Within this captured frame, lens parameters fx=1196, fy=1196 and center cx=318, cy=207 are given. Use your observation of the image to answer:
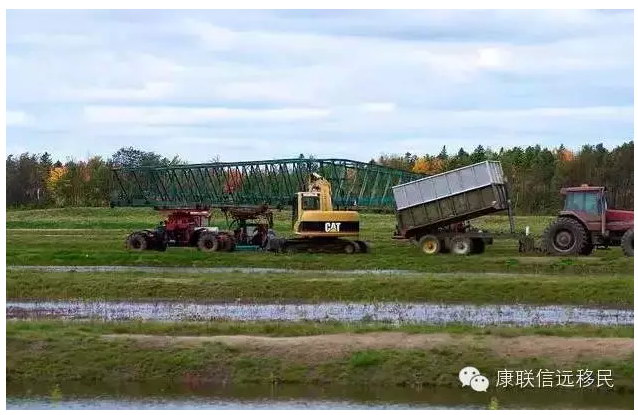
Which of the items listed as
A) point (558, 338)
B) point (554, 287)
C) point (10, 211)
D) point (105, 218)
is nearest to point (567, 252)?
point (554, 287)

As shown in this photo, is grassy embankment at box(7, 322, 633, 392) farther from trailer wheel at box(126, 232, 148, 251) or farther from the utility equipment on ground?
trailer wheel at box(126, 232, 148, 251)

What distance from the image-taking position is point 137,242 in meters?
51.0

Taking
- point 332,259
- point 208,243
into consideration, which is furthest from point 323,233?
point 208,243

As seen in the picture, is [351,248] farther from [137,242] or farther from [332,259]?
[137,242]

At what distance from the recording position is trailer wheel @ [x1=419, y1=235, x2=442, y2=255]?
4828 centimetres

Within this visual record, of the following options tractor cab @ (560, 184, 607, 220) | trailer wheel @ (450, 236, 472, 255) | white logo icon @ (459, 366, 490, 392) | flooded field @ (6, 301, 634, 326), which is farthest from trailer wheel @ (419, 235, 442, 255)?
white logo icon @ (459, 366, 490, 392)

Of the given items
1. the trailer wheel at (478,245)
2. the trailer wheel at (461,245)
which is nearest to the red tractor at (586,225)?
the trailer wheel at (461,245)

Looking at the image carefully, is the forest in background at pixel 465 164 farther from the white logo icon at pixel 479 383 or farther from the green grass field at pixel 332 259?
the white logo icon at pixel 479 383

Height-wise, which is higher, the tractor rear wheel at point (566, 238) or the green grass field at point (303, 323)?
the tractor rear wheel at point (566, 238)

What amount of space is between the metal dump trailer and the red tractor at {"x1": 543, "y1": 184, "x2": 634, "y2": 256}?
339 cm

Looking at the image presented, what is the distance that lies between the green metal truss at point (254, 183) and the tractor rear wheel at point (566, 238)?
13.1 metres

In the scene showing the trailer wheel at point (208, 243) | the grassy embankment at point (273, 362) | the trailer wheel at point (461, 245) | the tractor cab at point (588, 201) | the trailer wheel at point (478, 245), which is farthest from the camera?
the trailer wheel at point (208, 243)

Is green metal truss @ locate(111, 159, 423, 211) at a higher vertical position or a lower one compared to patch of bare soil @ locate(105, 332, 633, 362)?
higher

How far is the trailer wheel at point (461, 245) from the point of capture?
156ft
